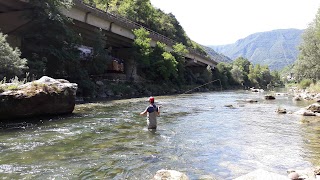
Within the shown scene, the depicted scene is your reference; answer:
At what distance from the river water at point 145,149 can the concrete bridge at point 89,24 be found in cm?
1802

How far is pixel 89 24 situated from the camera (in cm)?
3625

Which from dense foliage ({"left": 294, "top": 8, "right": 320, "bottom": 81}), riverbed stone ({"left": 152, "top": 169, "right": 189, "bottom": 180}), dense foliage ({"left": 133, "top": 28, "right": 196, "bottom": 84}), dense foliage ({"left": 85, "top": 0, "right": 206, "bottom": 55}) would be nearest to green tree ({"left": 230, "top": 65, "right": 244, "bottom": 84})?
dense foliage ({"left": 85, "top": 0, "right": 206, "bottom": 55})

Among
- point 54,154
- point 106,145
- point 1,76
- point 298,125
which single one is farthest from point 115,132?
point 1,76

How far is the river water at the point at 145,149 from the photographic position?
6906 mm

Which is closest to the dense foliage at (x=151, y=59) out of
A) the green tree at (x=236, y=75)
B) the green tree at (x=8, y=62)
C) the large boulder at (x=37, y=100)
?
the green tree at (x=8, y=62)

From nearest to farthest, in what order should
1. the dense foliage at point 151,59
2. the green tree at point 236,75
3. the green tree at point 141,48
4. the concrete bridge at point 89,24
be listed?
the concrete bridge at point 89,24 → the green tree at point 141,48 → the dense foliage at point 151,59 → the green tree at point 236,75

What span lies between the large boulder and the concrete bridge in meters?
13.7

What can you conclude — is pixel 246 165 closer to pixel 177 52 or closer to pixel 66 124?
pixel 66 124

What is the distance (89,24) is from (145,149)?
3014 cm

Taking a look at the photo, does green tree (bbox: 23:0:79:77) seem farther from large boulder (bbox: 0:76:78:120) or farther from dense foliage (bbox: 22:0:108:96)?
large boulder (bbox: 0:76:78:120)

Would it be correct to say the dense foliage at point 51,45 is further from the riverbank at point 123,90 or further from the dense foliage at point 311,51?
the dense foliage at point 311,51

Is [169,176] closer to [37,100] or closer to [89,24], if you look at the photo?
[37,100]

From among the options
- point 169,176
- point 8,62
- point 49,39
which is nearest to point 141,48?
point 49,39

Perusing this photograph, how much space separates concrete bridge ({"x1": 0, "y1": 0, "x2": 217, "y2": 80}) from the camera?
90.6 ft
